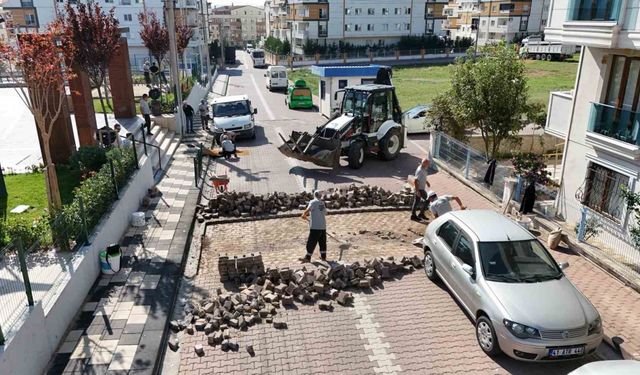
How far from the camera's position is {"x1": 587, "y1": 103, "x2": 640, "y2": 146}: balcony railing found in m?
9.80

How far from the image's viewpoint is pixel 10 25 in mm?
11008

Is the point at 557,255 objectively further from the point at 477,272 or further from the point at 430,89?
the point at 430,89

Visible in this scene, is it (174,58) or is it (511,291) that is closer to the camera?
(511,291)

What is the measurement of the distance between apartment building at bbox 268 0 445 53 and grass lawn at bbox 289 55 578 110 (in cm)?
1719

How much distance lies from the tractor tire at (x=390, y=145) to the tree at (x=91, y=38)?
9.45 metres

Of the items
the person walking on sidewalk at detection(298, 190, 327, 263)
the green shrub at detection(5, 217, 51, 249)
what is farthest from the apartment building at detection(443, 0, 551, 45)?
the green shrub at detection(5, 217, 51, 249)

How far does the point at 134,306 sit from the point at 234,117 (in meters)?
14.1

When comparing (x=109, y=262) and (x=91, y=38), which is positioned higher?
(x=91, y=38)

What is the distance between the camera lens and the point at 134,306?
313 inches

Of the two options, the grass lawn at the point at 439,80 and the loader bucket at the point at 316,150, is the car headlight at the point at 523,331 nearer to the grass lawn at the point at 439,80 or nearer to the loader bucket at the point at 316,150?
the loader bucket at the point at 316,150

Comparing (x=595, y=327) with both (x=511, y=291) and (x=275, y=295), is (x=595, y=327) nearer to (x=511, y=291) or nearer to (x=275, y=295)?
(x=511, y=291)

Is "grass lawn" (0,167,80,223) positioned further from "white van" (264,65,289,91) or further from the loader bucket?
"white van" (264,65,289,91)

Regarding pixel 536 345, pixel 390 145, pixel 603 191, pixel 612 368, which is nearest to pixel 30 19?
pixel 390 145

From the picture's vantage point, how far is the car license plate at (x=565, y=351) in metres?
6.22
